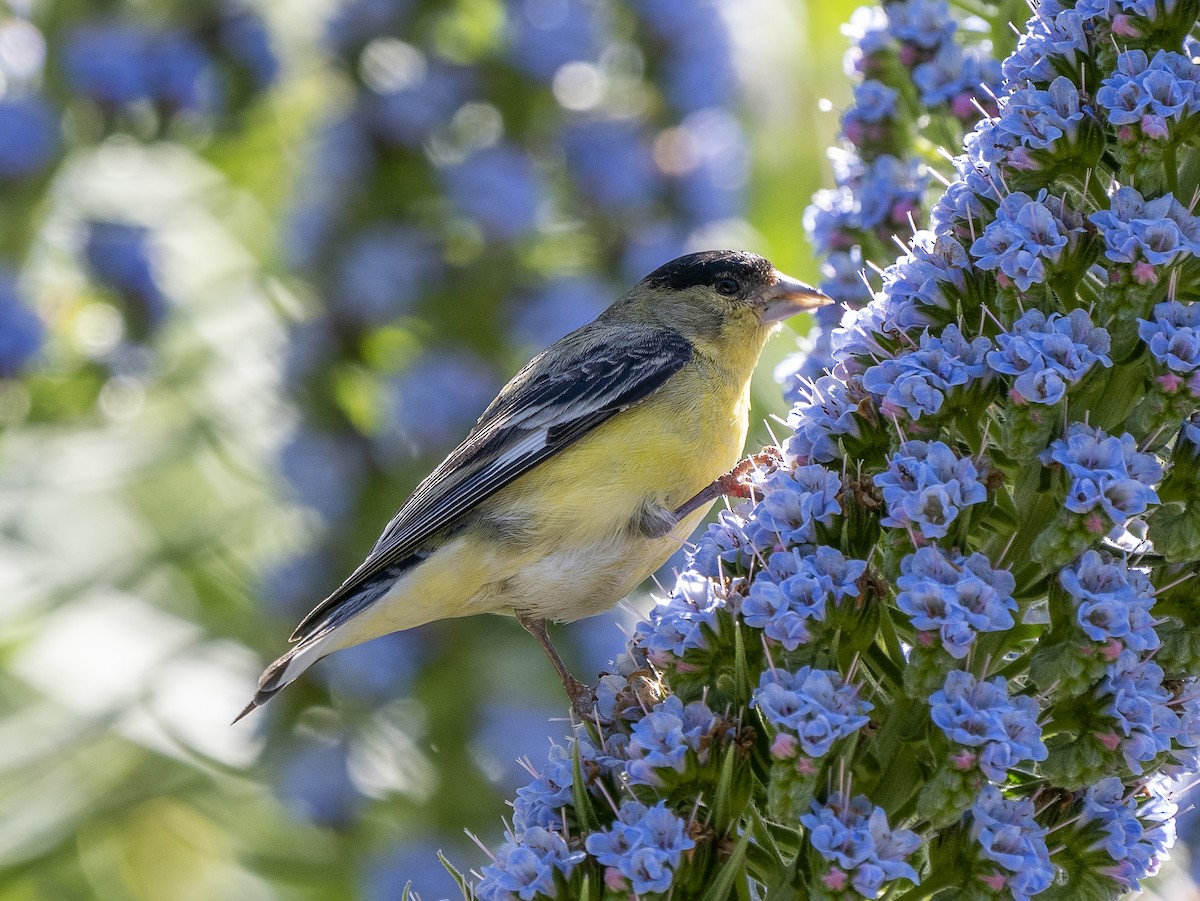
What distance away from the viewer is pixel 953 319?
102 inches

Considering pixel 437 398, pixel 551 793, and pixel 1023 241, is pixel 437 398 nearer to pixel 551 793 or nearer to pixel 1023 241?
pixel 551 793

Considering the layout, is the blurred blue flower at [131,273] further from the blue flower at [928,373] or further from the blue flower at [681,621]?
the blue flower at [928,373]

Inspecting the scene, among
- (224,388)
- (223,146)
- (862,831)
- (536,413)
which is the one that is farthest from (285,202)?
(862,831)

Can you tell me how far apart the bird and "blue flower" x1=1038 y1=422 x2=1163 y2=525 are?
1591 mm

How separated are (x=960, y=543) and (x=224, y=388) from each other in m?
4.43

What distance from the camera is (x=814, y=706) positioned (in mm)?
2332

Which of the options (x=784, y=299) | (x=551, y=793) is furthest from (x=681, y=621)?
(x=784, y=299)

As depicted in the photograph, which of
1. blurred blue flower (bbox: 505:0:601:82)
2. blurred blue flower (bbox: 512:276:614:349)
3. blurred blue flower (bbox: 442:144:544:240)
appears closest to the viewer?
blurred blue flower (bbox: 512:276:614:349)

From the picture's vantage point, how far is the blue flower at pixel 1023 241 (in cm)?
244

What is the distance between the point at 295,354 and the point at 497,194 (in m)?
0.98

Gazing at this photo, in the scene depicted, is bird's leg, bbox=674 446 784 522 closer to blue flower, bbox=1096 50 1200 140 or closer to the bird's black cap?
the bird's black cap

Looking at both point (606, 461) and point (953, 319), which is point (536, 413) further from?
point (953, 319)

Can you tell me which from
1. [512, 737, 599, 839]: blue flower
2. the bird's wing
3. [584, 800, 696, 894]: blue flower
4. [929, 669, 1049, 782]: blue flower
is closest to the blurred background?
the bird's wing

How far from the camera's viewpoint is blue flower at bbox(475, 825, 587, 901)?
8.07 ft
